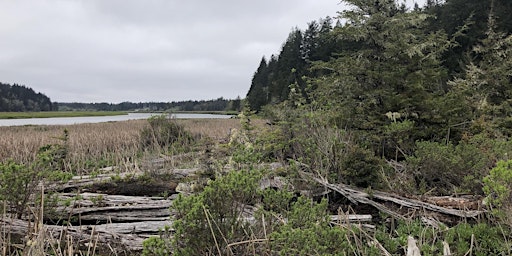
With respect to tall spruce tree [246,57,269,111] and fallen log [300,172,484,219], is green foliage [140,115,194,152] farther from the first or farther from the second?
tall spruce tree [246,57,269,111]

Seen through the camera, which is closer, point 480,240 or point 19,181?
point 480,240

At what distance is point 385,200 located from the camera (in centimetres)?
436

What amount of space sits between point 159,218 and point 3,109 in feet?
296

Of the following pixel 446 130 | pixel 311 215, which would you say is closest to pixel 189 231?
pixel 311 215

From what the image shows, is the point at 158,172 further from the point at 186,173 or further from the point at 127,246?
the point at 127,246

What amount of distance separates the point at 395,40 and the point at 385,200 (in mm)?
4682

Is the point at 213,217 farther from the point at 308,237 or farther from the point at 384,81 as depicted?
the point at 384,81

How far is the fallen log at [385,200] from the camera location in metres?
3.84

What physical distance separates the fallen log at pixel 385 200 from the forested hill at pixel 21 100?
90616mm

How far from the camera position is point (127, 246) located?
10.8ft

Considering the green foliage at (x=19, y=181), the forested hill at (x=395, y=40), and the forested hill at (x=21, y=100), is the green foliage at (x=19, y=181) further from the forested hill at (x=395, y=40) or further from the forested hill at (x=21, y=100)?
the forested hill at (x=21, y=100)

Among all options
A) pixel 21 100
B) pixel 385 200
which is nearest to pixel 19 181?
pixel 385 200

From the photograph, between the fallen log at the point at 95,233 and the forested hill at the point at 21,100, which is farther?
the forested hill at the point at 21,100

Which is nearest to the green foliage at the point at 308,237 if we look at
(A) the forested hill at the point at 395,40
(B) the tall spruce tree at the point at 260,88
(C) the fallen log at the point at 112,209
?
(C) the fallen log at the point at 112,209
